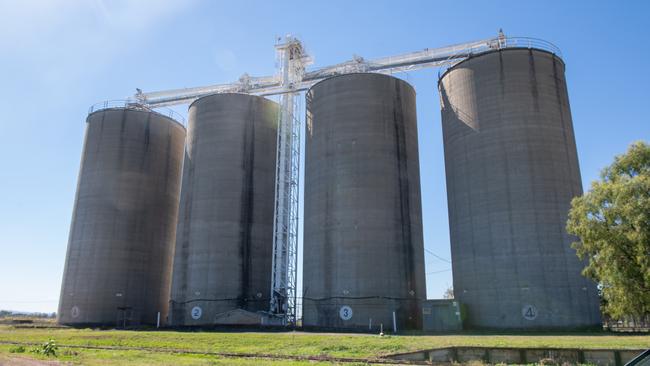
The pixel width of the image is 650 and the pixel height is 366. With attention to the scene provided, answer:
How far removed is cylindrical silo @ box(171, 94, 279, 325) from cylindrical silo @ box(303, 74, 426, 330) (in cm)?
766

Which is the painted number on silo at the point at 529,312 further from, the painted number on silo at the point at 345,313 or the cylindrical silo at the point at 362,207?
the painted number on silo at the point at 345,313

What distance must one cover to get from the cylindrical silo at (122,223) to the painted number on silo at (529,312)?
43.0 metres

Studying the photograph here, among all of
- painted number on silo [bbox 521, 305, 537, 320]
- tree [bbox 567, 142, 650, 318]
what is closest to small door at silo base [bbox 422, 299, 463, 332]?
painted number on silo [bbox 521, 305, 537, 320]

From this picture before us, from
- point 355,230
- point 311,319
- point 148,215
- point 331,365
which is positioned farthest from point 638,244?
point 148,215

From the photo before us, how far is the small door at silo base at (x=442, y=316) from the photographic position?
42188 millimetres

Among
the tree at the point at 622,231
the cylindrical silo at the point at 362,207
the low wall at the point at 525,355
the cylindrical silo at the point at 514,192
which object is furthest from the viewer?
the cylindrical silo at the point at 362,207

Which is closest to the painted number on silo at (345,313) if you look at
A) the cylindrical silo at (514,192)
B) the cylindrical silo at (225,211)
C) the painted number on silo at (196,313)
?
the cylindrical silo at (514,192)

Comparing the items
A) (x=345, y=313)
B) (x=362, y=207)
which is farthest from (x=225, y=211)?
(x=345, y=313)

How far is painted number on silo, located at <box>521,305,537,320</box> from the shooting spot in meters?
40.3

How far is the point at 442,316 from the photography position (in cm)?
4256

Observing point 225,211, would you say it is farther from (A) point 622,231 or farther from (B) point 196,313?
(A) point 622,231

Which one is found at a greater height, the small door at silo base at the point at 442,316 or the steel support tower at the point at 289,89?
the steel support tower at the point at 289,89

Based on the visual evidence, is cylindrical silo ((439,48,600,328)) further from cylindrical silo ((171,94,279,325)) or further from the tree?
cylindrical silo ((171,94,279,325))

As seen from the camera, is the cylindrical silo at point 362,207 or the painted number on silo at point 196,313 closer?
the cylindrical silo at point 362,207
